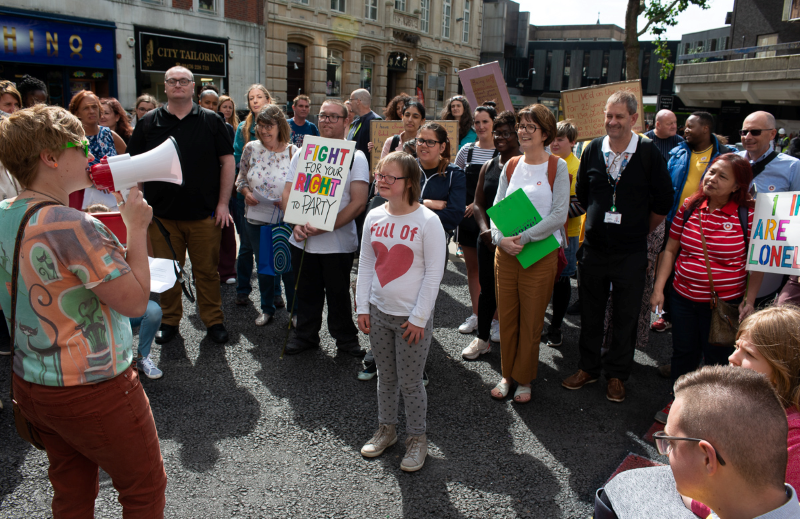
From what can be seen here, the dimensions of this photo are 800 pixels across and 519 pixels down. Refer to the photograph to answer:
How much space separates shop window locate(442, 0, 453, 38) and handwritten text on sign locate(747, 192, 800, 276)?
32120 mm

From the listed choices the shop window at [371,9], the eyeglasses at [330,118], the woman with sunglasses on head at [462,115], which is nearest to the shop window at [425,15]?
the shop window at [371,9]

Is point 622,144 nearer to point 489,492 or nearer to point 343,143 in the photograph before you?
point 343,143

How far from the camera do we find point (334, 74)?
25.7m

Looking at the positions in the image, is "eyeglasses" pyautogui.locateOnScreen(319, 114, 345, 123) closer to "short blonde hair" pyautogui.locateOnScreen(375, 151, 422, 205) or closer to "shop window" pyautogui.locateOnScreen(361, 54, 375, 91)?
"short blonde hair" pyautogui.locateOnScreen(375, 151, 422, 205)

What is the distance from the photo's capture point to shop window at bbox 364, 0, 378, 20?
2650cm

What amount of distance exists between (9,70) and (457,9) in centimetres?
2503

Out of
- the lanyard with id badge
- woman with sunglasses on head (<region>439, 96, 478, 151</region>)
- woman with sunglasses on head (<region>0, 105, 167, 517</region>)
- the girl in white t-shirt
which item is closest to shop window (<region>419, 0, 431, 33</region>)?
woman with sunglasses on head (<region>439, 96, 478, 151</region>)

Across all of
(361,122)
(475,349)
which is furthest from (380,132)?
(475,349)

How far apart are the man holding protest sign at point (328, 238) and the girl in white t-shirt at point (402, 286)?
3.77ft

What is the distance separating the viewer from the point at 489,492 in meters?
2.91

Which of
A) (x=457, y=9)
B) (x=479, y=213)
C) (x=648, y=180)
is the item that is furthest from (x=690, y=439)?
(x=457, y=9)

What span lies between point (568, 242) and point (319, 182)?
2.52m

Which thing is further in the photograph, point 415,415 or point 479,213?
point 479,213

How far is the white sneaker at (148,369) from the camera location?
4.02 m
